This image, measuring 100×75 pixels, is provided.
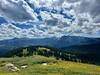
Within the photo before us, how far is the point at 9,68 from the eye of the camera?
17838 centimetres
